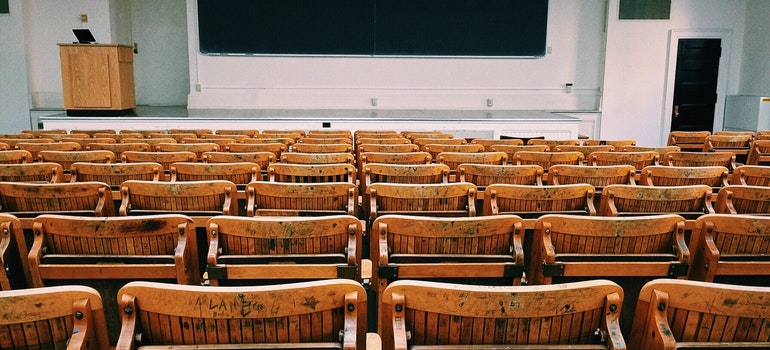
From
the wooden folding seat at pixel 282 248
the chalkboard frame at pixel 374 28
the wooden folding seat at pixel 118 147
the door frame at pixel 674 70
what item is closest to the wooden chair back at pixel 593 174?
the wooden folding seat at pixel 282 248

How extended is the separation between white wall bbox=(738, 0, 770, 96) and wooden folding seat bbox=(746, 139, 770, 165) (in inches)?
211

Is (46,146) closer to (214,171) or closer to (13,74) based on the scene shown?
(214,171)

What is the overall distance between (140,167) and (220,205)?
0.92 m

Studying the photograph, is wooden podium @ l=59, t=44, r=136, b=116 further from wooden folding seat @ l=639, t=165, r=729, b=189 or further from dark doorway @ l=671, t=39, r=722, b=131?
dark doorway @ l=671, t=39, r=722, b=131

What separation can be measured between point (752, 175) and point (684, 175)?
523 mm

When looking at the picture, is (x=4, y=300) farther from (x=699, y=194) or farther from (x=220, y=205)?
(x=699, y=194)

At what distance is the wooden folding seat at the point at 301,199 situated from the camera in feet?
9.55

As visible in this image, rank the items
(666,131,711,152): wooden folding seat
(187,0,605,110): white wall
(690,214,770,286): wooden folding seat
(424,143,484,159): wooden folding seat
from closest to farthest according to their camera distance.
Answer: (690,214,770,286): wooden folding seat < (424,143,484,159): wooden folding seat < (666,131,711,152): wooden folding seat < (187,0,605,110): white wall

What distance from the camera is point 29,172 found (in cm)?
352

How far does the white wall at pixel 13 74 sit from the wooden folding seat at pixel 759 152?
10772 mm

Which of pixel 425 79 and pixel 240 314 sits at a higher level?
pixel 425 79

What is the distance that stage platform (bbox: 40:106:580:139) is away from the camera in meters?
8.51

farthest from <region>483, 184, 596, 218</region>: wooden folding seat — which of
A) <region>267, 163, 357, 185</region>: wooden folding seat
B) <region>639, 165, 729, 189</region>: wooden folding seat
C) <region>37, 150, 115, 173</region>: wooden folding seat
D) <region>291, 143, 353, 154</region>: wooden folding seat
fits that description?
<region>37, 150, 115, 173</region>: wooden folding seat

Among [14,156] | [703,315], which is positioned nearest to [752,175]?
[703,315]
